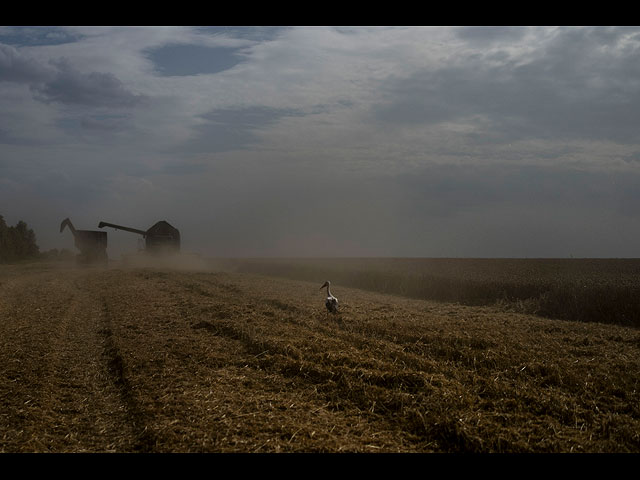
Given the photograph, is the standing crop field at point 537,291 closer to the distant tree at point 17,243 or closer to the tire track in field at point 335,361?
the tire track in field at point 335,361

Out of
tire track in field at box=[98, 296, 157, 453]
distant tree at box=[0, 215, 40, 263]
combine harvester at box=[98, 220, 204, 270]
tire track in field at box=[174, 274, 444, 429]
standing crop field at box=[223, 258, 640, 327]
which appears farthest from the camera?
distant tree at box=[0, 215, 40, 263]

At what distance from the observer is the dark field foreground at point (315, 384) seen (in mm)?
5391

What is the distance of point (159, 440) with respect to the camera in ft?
17.3

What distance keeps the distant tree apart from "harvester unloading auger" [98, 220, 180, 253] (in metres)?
19.5

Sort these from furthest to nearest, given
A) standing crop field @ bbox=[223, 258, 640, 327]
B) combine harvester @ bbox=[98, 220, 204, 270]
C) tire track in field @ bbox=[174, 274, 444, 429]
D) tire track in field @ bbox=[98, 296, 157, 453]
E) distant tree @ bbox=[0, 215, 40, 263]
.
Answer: distant tree @ bbox=[0, 215, 40, 263]
combine harvester @ bbox=[98, 220, 204, 270]
standing crop field @ bbox=[223, 258, 640, 327]
tire track in field @ bbox=[174, 274, 444, 429]
tire track in field @ bbox=[98, 296, 157, 453]

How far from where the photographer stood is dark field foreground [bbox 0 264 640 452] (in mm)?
5391

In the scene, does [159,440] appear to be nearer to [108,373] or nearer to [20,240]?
[108,373]

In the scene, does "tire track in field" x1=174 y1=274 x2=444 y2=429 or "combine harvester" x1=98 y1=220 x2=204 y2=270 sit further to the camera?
"combine harvester" x1=98 y1=220 x2=204 y2=270

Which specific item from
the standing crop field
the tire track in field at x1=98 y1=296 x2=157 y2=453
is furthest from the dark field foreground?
the standing crop field

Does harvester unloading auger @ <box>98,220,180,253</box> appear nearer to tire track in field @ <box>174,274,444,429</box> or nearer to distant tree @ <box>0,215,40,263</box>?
distant tree @ <box>0,215,40,263</box>
